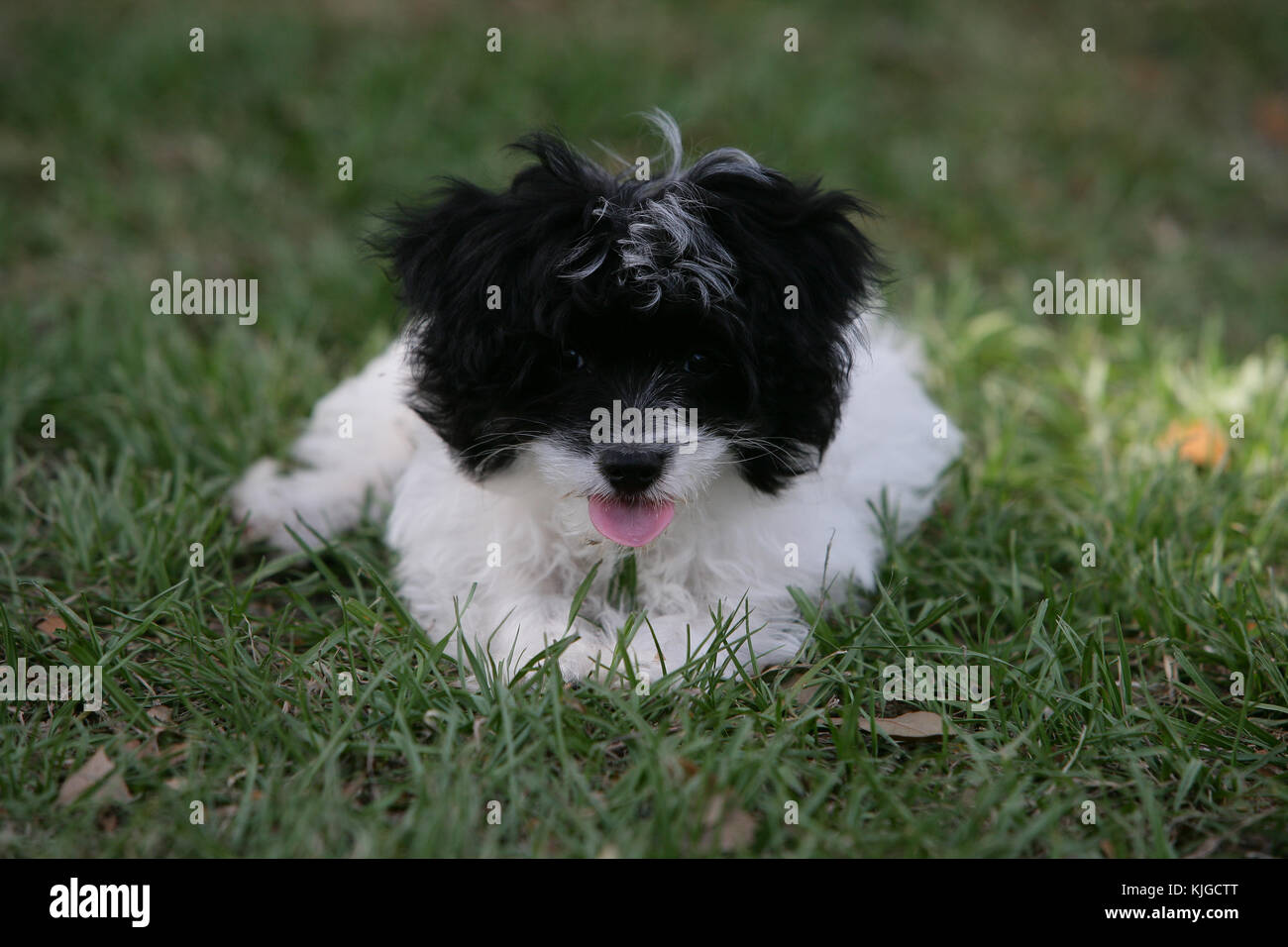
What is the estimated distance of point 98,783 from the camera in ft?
8.46

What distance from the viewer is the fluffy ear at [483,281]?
282cm

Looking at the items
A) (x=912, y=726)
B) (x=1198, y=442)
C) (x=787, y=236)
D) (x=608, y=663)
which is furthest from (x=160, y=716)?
(x=1198, y=442)

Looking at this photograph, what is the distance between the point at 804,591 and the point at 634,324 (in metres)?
1.04

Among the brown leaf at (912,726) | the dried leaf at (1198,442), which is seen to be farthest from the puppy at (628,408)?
the dried leaf at (1198,442)

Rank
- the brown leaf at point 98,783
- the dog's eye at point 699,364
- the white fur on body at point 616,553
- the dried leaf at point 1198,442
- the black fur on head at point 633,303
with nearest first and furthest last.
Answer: the brown leaf at point 98,783, the black fur on head at point 633,303, the dog's eye at point 699,364, the white fur on body at point 616,553, the dried leaf at point 1198,442

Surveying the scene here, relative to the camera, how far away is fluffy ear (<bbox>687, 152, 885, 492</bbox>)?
2885 mm

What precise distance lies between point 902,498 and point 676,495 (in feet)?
4.21

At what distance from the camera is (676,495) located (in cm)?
293

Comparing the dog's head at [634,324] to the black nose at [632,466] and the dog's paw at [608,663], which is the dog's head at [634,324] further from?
the dog's paw at [608,663]

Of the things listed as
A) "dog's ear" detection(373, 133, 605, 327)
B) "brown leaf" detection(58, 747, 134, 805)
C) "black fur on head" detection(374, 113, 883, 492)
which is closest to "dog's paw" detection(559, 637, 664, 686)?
"black fur on head" detection(374, 113, 883, 492)

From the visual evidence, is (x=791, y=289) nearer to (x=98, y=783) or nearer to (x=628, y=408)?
(x=628, y=408)
